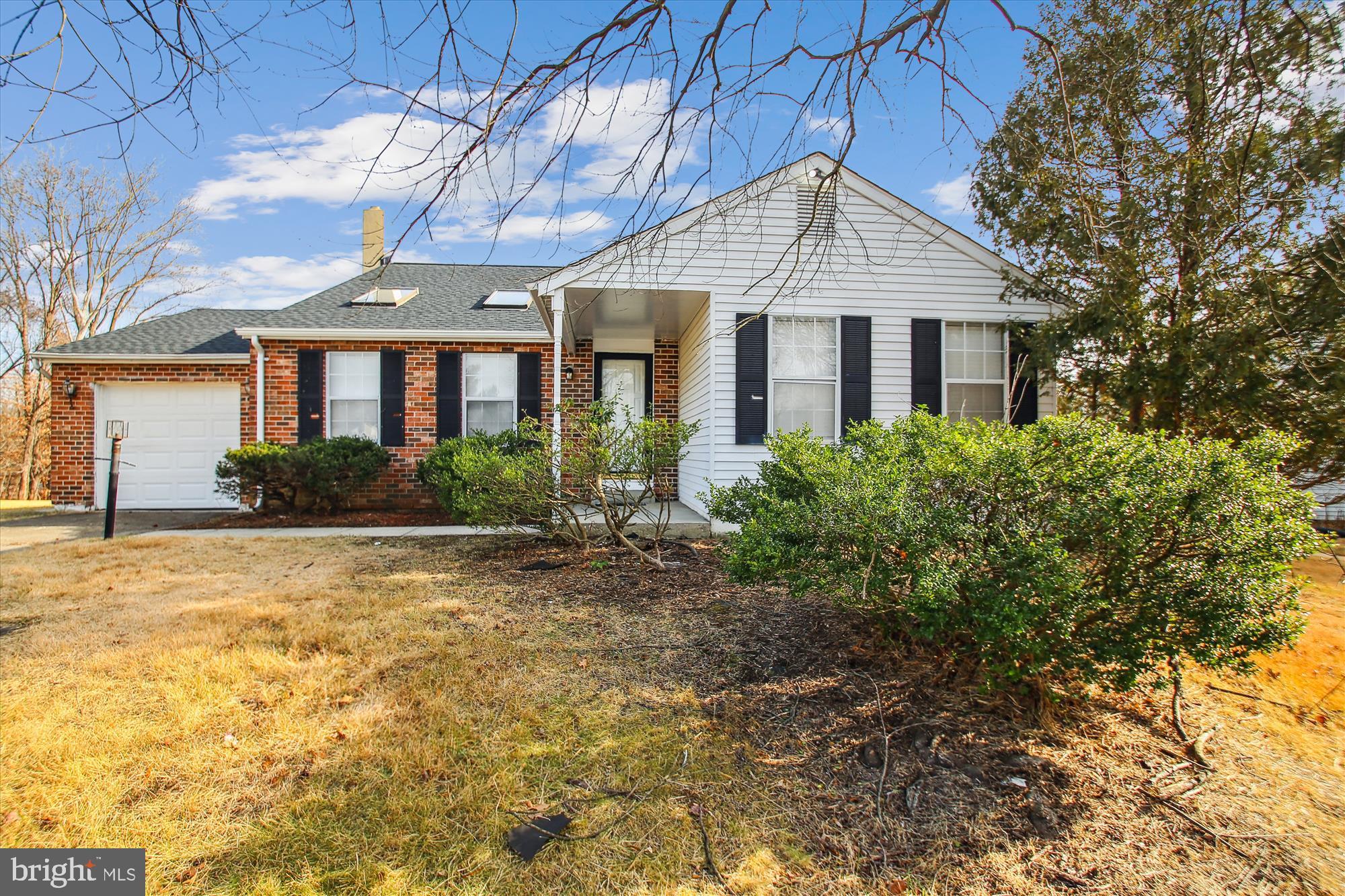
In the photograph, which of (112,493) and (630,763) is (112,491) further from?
(630,763)

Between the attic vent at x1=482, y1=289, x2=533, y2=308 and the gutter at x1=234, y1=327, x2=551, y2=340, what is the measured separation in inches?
57.6

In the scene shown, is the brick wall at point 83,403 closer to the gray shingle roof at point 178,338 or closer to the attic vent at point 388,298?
the gray shingle roof at point 178,338

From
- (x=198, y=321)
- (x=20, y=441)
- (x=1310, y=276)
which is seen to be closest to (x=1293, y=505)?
(x=1310, y=276)

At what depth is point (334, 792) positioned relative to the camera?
2422 millimetres

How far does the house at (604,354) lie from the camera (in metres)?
7.67

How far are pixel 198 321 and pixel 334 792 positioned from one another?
1349 cm

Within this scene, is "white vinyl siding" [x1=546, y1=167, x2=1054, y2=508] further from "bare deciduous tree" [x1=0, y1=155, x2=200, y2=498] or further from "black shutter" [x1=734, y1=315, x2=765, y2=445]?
"bare deciduous tree" [x1=0, y1=155, x2=200, y2=498]

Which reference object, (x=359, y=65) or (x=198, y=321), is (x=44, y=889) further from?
(x=198, y=321)

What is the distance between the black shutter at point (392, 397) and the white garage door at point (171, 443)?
3.13m

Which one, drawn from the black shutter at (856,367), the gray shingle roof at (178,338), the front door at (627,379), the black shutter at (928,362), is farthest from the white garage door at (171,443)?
the black shutter at (928,362)

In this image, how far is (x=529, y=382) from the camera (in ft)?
34.2

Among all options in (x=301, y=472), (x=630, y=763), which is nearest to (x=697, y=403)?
(x=301, y=472)

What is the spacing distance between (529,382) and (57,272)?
15973mm

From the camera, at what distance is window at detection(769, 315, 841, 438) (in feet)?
25.5
